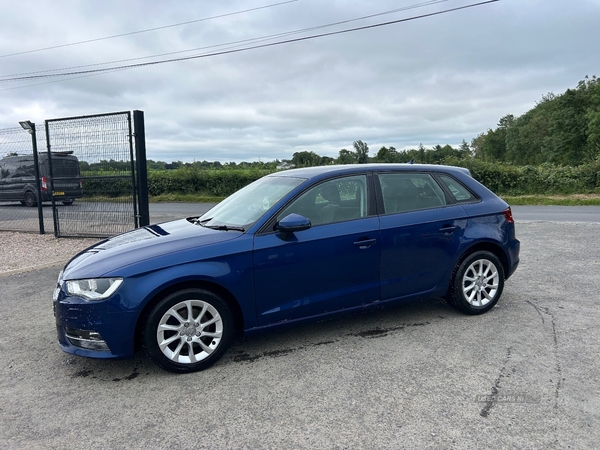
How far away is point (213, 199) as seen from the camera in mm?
23906

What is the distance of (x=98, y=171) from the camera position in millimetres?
9219

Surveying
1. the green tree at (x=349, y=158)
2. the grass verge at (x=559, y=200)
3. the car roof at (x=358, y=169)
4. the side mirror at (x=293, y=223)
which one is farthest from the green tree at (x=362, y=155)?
the grass verge at (x=559, y=200)

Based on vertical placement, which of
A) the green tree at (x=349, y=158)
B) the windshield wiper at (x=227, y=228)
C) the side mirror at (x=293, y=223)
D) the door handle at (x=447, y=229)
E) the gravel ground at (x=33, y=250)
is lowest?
the gravel ground at (x=33, y=250)

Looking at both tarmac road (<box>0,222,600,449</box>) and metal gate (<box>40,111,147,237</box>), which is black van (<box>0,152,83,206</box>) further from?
tarmac road (<box>0,222,600,449</box>)

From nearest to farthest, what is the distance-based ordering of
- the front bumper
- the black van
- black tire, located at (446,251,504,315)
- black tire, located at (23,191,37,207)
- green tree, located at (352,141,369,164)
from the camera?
1. the front bumper
2. black tire, located at (446,251,504,315)
3. green tree, located at (352,141,369,164)
4. the black van
5. black tire, located at (23,191,37,207)

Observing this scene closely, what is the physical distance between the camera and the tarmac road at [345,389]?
8.85 ft

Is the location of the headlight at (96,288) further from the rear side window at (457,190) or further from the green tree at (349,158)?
the green tree at (349,158)

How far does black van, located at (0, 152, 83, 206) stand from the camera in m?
9.62

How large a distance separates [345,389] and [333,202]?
5.59ft

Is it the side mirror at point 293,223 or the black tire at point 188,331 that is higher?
the side mirror at point 293,223

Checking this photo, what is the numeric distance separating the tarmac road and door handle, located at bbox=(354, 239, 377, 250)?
0.87m

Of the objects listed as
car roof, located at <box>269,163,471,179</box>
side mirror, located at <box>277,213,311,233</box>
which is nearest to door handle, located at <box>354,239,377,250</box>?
side mirror, located at <box>277,213,311,233</box>

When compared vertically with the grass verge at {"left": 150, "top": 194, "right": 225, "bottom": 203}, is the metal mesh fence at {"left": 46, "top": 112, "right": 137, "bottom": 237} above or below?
above

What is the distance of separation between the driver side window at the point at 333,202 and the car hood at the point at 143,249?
2.15ft
